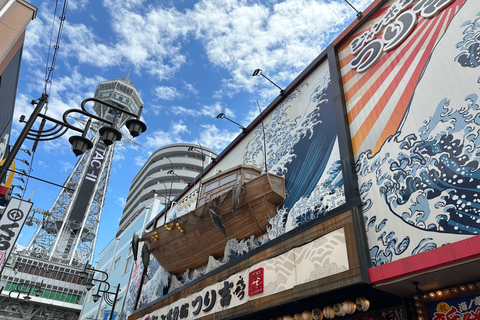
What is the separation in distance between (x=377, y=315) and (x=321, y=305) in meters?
1.32

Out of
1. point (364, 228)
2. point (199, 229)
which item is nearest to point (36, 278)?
point (199, 229)

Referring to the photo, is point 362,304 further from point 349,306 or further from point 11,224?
point 11,224

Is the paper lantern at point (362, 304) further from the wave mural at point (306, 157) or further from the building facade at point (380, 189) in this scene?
the wave mural at point (306, 157)

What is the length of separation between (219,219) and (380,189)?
6143mm

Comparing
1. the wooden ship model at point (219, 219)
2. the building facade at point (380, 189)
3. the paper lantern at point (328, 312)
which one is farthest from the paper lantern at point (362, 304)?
the wooden ship model at point (219, 219)

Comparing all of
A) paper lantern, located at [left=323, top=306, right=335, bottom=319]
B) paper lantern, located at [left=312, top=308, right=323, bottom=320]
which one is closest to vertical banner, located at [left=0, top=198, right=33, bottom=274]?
paper lantern, located at [left=312, top=308, right=323, bottom=320]

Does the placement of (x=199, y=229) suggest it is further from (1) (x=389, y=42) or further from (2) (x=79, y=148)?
(1) (x=389, y=42)

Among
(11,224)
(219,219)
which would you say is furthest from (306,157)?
(11,224)

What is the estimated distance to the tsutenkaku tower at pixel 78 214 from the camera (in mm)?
67062

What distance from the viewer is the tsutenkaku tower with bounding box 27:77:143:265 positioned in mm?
67062

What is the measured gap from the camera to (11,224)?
1800 centimetres

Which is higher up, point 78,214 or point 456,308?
point 78,214

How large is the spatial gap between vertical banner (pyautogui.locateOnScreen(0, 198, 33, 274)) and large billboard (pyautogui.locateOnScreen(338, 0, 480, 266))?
696 inches

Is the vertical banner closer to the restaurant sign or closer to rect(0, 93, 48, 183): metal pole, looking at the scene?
rect(0, 93, 48, 183): metal pole
